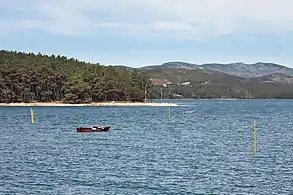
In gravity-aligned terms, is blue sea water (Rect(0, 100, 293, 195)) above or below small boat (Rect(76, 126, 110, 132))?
below

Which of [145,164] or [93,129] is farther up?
[93,129]

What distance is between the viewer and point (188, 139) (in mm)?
80688

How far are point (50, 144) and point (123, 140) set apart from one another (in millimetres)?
11140

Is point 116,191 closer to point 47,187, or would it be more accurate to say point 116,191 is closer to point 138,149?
point 47,187

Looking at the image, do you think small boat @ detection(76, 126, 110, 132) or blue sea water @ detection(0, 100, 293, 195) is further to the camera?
small boat @ detection(76, 126, 110, 132)

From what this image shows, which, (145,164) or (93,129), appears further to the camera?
(93,129)

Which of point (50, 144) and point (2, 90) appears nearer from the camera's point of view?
point (50, 144)

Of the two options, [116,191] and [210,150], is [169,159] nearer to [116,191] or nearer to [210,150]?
[210,150]

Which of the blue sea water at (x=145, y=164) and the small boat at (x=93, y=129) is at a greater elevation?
the small boat at (x=93, y=129)

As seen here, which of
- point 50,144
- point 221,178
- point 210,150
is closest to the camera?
point 221,178

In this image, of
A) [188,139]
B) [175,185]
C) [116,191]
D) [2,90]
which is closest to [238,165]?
[175,185]

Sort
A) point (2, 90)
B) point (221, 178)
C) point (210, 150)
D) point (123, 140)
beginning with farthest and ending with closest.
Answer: point (2, 90), point (123, 140), point (210, 150), point (221, 178)

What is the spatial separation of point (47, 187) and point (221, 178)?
44.1ft

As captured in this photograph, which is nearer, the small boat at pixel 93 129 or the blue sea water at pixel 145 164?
the blue sea water at pixel 145 164
